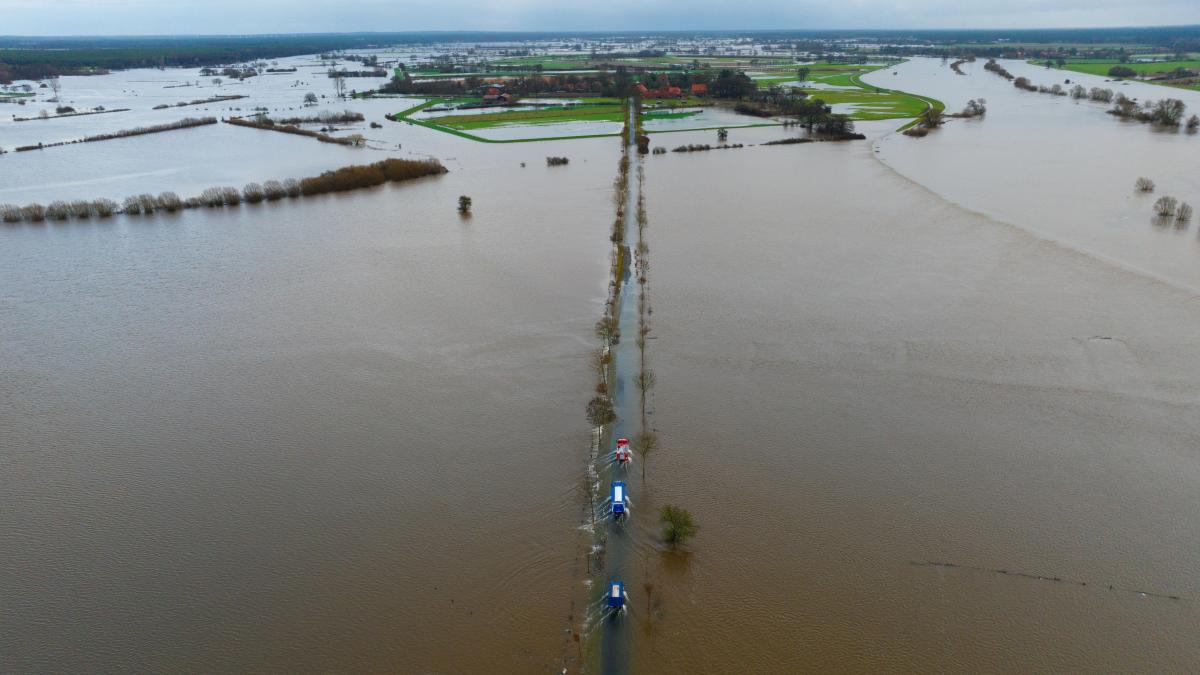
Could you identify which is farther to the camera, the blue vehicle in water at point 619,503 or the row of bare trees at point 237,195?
the row of bare trees at point 237,195

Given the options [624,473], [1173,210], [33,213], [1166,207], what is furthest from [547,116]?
[624,473]

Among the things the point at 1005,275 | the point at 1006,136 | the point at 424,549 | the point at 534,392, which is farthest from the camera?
the point at 1006,136

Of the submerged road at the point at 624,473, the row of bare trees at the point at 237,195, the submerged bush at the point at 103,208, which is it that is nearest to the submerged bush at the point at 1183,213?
the submerged road at the point at 624,473

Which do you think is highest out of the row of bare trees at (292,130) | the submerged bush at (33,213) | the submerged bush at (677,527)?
the row of bare trees at (292,130)

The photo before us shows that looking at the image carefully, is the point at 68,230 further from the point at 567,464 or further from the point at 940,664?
the point at 940,664

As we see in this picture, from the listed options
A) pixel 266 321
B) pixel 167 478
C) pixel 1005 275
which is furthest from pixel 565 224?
pixel 167 478

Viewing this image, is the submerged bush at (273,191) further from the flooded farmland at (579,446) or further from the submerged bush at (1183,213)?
the submerged bush at (1183,213)
